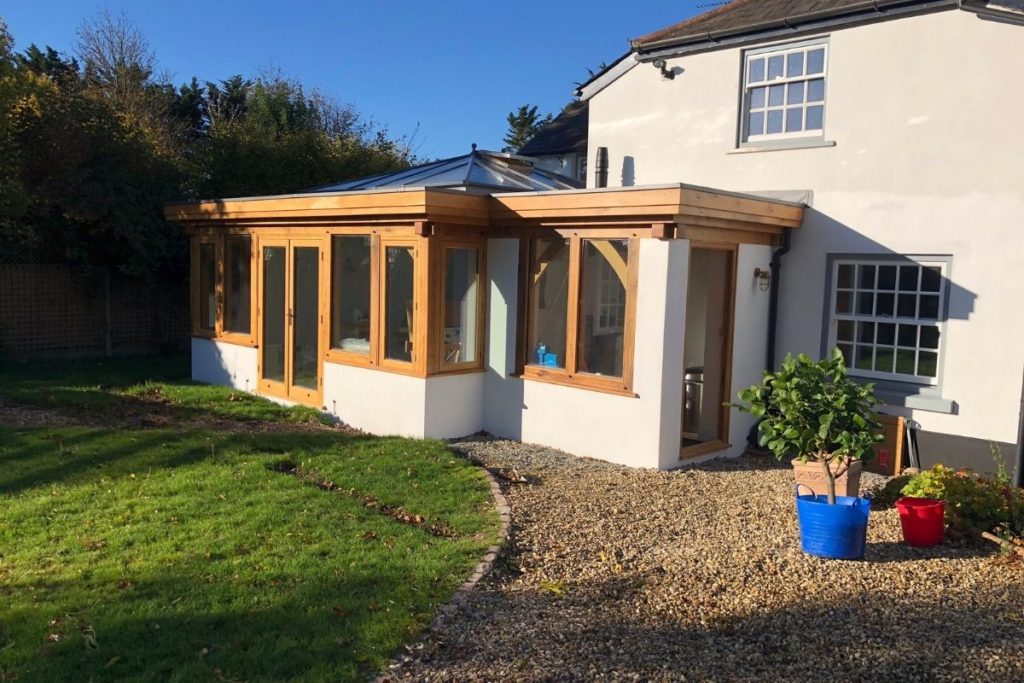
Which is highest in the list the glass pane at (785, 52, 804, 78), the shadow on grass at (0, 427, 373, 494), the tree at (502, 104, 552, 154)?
the tree at (502, 104, 552, 154)

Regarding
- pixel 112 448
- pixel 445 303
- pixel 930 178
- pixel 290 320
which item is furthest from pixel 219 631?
pixel 930 178

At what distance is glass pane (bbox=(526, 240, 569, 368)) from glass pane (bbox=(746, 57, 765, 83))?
3.64m

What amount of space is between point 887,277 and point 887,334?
2.19 feet

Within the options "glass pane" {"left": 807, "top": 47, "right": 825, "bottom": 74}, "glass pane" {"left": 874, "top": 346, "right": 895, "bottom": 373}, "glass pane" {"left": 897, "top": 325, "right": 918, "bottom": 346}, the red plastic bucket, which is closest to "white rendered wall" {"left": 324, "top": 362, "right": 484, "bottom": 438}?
"glass pane" {"left": 874, "top": 346, "right": 895, "bottom": 373}

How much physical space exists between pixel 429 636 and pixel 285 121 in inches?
1131

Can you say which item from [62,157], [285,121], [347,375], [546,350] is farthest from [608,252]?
[285,121]

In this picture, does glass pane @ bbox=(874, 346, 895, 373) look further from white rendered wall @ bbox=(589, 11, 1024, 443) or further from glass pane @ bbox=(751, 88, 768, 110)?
glass pane @ bbox=(751, 88, 768, 110)

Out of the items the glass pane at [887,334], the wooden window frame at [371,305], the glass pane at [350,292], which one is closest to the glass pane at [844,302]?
the glass pane at [887,334]

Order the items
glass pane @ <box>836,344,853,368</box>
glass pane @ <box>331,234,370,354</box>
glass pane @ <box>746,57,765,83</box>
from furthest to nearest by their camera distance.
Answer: glass pane @ <box>746,57,765,83</box> < glass pane @ <box>331,234,370,354</box> < glass pane @ <box>836,344,853,368</box>

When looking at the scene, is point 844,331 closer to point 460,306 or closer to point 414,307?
point 460,306

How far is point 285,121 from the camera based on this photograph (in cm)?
3088

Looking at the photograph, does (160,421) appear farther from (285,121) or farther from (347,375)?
(285,121)

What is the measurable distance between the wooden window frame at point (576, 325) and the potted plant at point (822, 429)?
97.7 inches

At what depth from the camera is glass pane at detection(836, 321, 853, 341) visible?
10344mm
